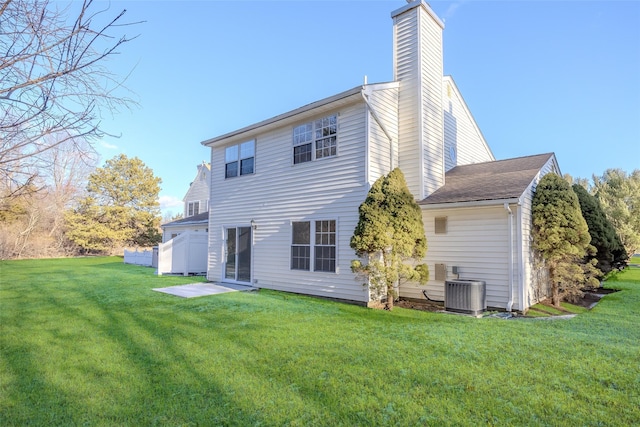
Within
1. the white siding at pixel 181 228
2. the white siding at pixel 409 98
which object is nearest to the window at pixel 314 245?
the white siding at pixel 409 98

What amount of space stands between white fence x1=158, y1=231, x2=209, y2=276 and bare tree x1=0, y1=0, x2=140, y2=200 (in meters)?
12.7

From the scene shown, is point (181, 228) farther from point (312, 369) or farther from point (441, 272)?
point (312, 369)

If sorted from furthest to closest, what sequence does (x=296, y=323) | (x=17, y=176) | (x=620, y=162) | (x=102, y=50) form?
(x=620, y=162) → (x=296, y=323) → (x=17, y=176) → (x=102, y=50)

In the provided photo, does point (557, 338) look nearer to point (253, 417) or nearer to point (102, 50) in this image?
point (253, 417)

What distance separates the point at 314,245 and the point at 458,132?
22.1 ft

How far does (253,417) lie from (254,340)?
7.32ft

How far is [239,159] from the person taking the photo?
458 inches

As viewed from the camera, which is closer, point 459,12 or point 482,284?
point 482,284

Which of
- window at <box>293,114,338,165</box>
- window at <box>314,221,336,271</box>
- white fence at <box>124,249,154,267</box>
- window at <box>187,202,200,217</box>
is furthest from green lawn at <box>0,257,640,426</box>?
window at <box>187,202,200,217</box>

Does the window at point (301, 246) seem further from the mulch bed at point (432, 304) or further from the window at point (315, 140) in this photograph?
the mulch bed at point (432, 304)

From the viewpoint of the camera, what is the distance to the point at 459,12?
11.0 m

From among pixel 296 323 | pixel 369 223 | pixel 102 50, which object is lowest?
pixel 296 323

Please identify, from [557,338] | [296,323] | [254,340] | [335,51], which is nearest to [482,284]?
[557,338]

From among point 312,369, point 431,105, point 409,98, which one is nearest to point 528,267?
point 431,105
